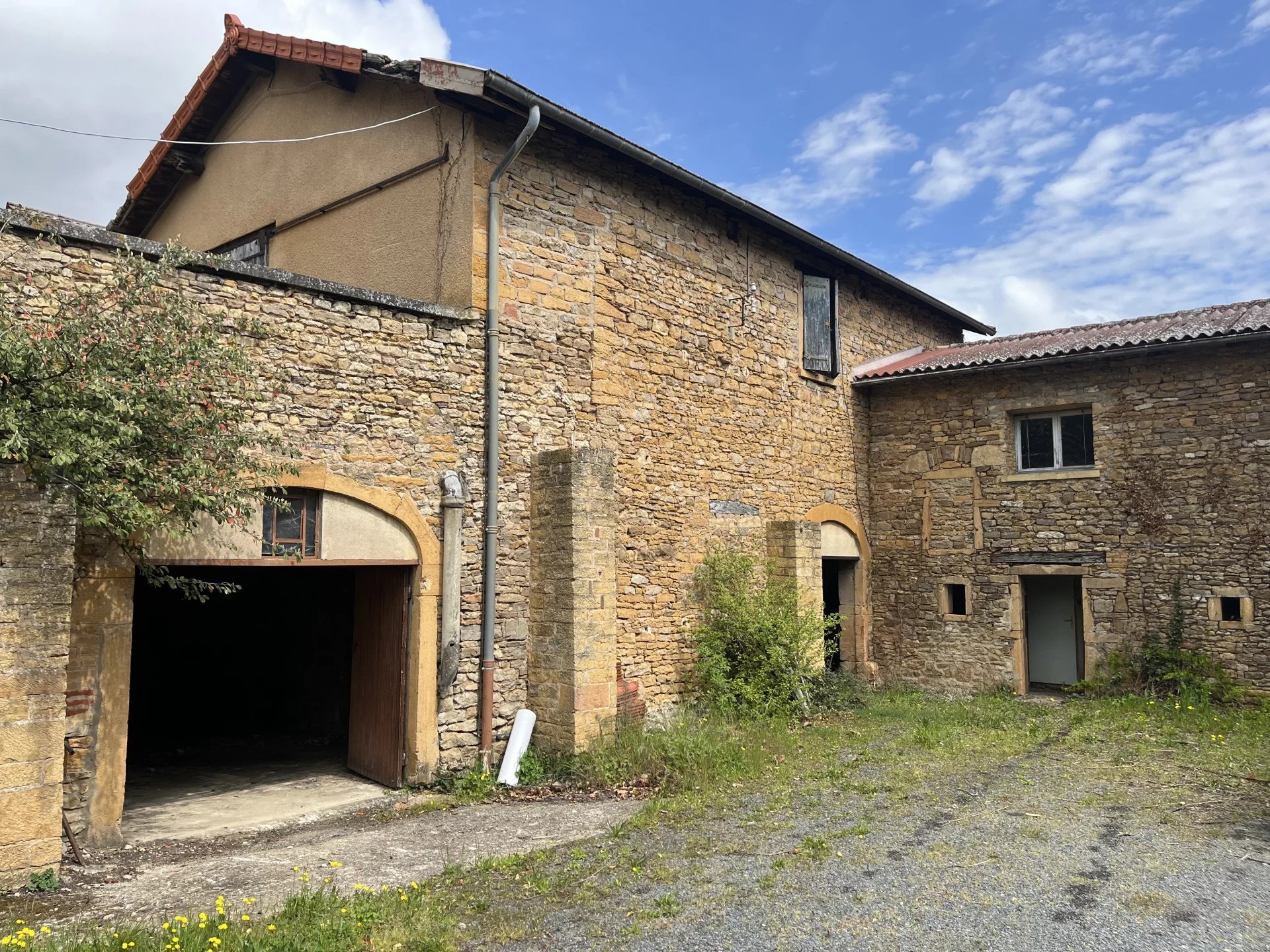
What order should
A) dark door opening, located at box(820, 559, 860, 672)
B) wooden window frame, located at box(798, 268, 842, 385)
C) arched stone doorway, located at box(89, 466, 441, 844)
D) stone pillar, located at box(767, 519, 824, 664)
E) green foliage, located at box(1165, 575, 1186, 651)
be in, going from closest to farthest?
arched stone doorway, located at box(89, 466, 441, 844) → green foliage, located at box(1165, 575, 1186, 651) → stone pillar, located at box(767, 519, 824, 664) → wooden window frame, located at box(798, 268, 842, 385) → dark door opening, located at box(820, 559, 860, 672)

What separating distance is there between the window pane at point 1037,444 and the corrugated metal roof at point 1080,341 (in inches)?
37.9

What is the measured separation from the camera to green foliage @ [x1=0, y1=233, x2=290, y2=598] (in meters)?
4.62

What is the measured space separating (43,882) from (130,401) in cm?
266

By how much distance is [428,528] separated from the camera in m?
7.11

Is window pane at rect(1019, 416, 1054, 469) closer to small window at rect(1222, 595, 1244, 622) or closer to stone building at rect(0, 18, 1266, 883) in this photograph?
stone building at rect(0, 18, 1266, 883)

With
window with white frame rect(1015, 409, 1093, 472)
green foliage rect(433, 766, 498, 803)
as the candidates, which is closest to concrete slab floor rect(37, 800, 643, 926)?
green foliage rect(433, 766, 498, 803)

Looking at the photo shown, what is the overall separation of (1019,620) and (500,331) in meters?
7.85

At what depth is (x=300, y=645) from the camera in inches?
411

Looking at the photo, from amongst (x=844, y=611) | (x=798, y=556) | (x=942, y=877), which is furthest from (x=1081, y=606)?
(x=942, y=877)

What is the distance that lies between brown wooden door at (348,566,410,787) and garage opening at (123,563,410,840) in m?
0.02

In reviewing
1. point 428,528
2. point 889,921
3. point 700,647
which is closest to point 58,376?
point 428,528

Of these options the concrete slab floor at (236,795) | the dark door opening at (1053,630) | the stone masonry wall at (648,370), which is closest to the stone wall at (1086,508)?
the dark door opening at (1053,630)

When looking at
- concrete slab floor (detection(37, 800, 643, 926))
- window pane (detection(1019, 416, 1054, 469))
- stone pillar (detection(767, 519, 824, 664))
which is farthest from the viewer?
window pane (detection(1019, 416, 1054, 469))

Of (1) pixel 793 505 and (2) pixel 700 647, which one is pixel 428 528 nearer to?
(2) pixel 700 647
